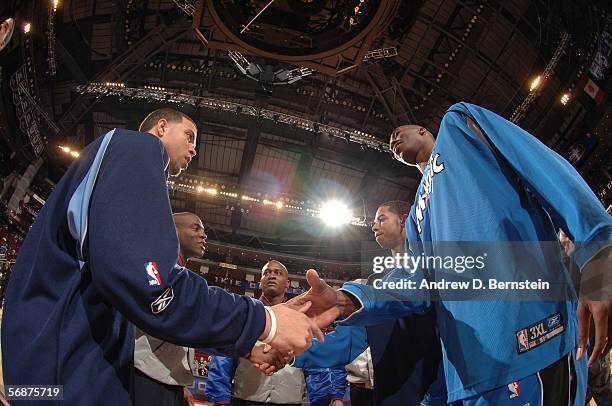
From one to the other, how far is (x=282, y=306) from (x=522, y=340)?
32.5 inches

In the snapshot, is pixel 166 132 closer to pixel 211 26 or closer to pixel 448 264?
pixel 448 264

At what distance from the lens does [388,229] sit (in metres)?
3.83

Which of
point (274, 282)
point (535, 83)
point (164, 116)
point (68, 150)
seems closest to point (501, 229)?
point (164, 116)

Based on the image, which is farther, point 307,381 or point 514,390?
point 307,381

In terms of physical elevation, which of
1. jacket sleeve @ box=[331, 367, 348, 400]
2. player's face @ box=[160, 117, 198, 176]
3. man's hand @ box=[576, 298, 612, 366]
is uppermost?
player's face @ box=[160, 117, 198, 176]

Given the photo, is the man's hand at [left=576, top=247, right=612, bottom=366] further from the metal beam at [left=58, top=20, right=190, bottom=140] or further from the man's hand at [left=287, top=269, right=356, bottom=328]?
the metal beam at [left=58, top=20, right=190, bottom=140]

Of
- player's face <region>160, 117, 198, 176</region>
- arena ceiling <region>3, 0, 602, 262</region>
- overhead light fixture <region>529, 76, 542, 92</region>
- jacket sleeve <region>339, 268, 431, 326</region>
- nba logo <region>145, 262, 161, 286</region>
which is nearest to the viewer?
nba logo <region>145, 262, 161, 286</region>

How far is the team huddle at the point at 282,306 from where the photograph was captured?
A: 45.2 inches

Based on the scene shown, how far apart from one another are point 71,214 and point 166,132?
1.12m

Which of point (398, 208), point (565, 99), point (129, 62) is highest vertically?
point (129, 62)

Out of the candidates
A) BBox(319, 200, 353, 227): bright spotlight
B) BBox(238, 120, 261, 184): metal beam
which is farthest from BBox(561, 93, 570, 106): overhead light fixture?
BBox(238, 120, 261, 184): metal beam

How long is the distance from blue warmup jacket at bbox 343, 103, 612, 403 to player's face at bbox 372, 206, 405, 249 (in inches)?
86.0

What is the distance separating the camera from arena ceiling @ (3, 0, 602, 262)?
33.0ft

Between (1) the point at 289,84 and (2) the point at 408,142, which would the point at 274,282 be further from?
(1) the point at 289,84
